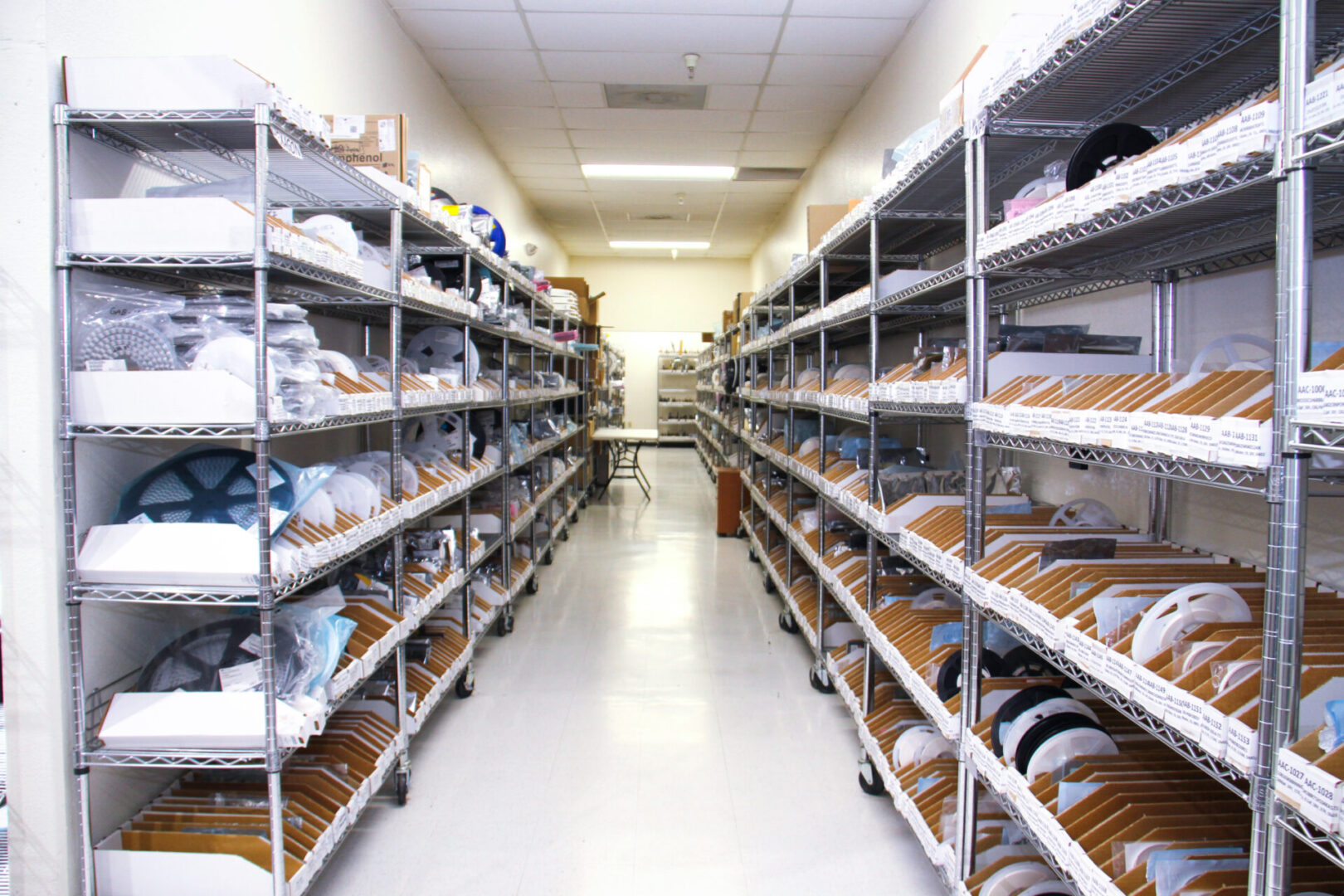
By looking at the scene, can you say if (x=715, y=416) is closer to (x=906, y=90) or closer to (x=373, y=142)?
(x=906, y=90)

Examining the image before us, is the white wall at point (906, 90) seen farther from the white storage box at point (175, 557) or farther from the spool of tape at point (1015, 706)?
the white storage box at point (175, 557)

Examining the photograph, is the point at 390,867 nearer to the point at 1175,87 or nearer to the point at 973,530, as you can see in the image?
the point at 973,530

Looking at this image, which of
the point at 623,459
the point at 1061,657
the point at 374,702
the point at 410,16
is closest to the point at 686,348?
the point at 623,459

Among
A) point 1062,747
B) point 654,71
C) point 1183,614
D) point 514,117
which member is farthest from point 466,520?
point 514,117

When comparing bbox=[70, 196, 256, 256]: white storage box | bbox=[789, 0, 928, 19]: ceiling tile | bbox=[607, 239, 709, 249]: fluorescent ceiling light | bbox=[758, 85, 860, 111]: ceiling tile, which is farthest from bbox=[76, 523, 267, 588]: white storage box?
bbox=[607, 239, 709, 249]: fluorescent ceiling light

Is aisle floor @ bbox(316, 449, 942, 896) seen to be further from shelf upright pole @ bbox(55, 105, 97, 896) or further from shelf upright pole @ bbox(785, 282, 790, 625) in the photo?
shelf upright pole @ bbox(55, 105, 97, 896)

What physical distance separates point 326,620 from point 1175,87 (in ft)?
8.28

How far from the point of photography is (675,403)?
16.5 m

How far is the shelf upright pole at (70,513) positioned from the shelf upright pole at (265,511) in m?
0.43

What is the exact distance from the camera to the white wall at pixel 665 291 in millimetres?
14445

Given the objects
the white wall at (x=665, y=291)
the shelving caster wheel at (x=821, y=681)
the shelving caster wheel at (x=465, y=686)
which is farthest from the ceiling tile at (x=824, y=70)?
the white wall at (x=665, y=291)

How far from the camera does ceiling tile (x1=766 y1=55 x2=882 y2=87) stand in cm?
505

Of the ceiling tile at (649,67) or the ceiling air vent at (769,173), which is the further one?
the ceiling air vent at (769,173)

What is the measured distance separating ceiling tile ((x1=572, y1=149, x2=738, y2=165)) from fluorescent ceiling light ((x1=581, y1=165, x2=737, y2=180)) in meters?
0.13
